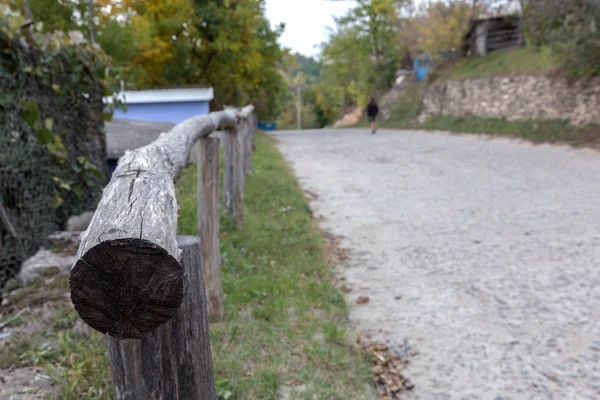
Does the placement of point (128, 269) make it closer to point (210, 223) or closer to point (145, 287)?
point (145, 287)

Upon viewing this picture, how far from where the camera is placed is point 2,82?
381cm

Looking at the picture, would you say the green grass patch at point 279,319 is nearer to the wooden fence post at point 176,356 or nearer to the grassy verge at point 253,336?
the grassy verge at point 253,336

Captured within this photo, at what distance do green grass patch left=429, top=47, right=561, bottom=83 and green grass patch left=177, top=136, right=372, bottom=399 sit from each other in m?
12.6

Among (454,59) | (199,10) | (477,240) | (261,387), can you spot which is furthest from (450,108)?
(261,387)

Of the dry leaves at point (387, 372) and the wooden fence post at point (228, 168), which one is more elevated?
the wooden fence post at point (228, 168)

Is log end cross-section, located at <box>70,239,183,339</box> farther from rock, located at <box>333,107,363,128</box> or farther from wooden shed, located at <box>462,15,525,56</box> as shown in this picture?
rock, located at <box>333,107,363,128</box>

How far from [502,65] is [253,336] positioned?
68.1 feet

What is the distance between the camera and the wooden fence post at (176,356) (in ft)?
Result: 4.68

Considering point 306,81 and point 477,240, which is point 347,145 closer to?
point 477,240

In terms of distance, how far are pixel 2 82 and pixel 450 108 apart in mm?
23401

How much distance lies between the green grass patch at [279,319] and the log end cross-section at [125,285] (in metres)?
1.60

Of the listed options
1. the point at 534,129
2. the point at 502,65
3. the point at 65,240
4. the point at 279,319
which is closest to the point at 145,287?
the point at 279,319

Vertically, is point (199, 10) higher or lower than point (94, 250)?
higher

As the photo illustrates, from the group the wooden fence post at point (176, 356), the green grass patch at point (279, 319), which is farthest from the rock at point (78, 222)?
the wooden fence post at point (176, 356)
